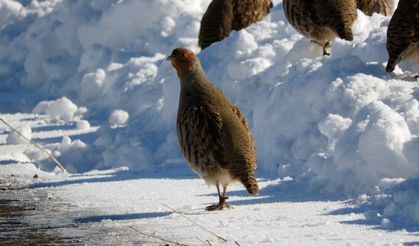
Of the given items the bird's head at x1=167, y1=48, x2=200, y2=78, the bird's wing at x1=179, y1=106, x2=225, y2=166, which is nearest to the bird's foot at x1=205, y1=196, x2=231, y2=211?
the bird's wing at x1=179, y1=106, x2=225, y2=166

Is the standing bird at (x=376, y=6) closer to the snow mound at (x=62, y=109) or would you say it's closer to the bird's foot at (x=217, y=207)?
the snow mound at (x=62, y=109)

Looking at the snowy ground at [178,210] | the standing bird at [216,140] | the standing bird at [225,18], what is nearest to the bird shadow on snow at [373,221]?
the snowy ground at [178,210]

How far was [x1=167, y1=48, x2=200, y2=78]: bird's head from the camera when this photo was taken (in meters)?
9.47

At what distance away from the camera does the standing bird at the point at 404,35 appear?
11.1m

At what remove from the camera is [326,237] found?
7062mm

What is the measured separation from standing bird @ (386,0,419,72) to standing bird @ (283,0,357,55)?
1119 mm

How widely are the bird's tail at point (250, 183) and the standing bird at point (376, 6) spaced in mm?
6405

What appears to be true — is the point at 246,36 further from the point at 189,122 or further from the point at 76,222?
the point at 76,222

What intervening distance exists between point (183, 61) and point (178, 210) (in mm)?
1508

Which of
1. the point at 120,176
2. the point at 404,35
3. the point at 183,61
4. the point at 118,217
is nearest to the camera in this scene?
the point at 118,217

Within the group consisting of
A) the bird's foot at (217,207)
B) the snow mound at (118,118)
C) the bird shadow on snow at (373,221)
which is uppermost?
the snow mound at (118,118)

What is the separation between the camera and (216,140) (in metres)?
9.01

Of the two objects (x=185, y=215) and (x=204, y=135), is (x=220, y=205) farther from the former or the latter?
(x=204, y=135)

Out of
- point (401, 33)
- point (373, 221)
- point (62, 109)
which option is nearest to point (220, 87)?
point (401, 33)
